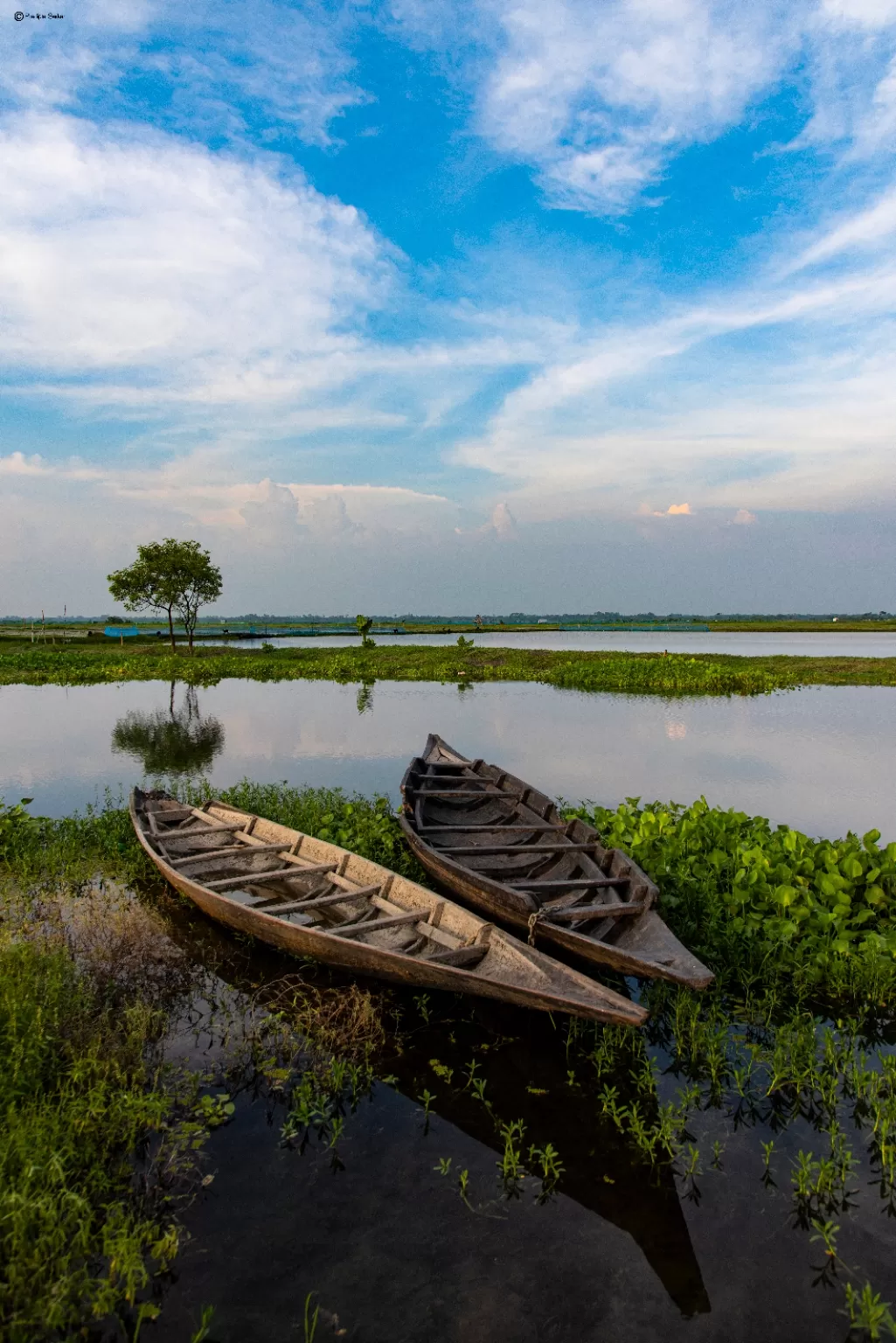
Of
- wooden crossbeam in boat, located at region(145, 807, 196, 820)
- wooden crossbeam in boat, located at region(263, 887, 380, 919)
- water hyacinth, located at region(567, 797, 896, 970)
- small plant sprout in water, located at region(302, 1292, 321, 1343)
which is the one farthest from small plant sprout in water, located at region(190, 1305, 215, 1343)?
wooden crossbeam in boat, located at region(145, 807, 196, 820)

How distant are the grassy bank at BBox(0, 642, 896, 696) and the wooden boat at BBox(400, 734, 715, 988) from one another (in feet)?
71.5

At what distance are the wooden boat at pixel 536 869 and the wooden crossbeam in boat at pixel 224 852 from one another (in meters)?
1.80

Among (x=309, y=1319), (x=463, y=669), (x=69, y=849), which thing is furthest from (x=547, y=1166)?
(x=463, y=669)

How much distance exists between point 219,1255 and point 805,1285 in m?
3.25

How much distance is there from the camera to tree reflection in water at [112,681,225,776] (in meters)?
17.4

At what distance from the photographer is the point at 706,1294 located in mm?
3795

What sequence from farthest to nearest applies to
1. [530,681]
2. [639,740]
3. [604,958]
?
[530,681], [639,740], [604,958]

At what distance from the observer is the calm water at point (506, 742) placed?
14.7 metres

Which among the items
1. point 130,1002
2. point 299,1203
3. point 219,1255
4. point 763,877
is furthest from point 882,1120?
point 130,1002

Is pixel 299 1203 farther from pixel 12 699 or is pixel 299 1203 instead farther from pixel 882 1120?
pixel 12 699

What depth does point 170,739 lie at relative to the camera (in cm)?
2084

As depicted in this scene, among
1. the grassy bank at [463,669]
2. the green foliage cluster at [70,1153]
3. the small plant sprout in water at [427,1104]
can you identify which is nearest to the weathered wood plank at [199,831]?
the green foliage cluster at [70,1153]

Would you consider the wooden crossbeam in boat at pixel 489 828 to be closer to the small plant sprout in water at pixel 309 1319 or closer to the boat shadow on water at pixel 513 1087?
the boat shadow on water at pixel 513 1087

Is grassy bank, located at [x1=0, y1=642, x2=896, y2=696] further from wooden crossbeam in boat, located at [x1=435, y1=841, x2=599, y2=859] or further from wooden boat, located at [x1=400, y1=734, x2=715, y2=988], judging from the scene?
wooden crossbeam in boat, located at [x1=435, y1=841, x2=599, y2=859]
